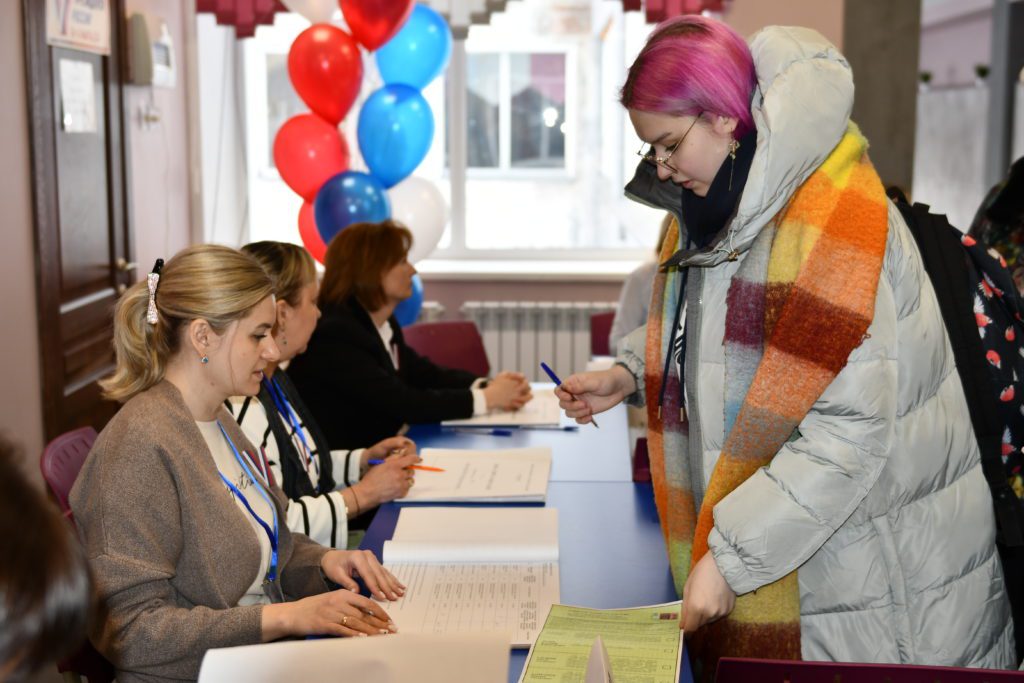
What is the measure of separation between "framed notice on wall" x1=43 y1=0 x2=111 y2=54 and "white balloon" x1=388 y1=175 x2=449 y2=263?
3.96 ft

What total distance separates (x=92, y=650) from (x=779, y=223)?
131cm

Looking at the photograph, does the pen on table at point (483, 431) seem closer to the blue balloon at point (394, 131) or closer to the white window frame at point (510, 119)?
the blue balloon at point (394, 131)

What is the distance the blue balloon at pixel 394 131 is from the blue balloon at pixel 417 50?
6 cm

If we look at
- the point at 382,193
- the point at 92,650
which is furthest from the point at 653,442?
the point at 382,193

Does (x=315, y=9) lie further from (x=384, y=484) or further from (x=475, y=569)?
(x=475, y=569)

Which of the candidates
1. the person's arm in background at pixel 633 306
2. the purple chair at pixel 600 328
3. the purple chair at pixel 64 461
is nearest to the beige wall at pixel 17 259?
the purple chair at pixel 64 461

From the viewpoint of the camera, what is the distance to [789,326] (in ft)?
4.77

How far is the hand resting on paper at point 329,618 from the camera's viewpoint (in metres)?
1.60

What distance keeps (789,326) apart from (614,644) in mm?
471

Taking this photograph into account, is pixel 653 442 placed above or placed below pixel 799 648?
above

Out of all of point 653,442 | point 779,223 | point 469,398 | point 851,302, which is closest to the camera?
point 851,302

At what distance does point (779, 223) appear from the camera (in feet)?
4.98

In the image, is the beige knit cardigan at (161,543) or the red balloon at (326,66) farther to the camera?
the red balloon at (326,66)

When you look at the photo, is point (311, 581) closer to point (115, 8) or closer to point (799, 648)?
point (799, 648)
